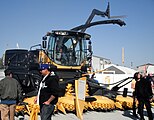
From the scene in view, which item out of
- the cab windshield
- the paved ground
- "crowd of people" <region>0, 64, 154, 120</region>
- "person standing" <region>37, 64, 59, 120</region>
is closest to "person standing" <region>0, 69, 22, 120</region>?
"crowd of people" <region>0, 64, 154, 120</region>

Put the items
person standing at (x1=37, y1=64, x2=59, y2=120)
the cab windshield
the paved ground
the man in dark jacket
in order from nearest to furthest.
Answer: person standing at (x1=37, y1=64, x2=59, y2=120) → the man in dark jacket → the paved ground → the cab windshield

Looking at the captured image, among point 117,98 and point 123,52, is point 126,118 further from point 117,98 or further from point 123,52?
point 123,52

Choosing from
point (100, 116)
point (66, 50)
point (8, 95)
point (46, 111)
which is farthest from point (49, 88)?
point (66, 50)

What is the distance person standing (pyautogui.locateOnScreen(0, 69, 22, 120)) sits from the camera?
5902mm

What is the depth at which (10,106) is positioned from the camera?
605 cm

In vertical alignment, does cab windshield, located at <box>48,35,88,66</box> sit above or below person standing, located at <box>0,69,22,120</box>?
above

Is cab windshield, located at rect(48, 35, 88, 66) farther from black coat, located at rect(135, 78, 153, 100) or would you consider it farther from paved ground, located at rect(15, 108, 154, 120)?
black coat, located at rect(135, 78, 153, 100)

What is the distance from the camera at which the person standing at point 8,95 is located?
590 cm

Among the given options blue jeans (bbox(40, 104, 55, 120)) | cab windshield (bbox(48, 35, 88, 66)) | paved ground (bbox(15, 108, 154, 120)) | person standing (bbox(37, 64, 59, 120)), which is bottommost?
paved ground (bbox(15, 108, 154, 120))

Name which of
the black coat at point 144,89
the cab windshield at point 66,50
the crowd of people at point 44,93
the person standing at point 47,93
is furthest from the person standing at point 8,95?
the cab windshield at point 66,50

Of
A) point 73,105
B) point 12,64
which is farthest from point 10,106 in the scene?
point 12,64

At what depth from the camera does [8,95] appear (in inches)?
232

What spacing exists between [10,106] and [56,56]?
5166mm

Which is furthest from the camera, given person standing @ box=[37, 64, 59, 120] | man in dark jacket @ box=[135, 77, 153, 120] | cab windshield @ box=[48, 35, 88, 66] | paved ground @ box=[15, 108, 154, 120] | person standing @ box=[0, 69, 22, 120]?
cab windshield @ box=[48, 35, 88, 66]
